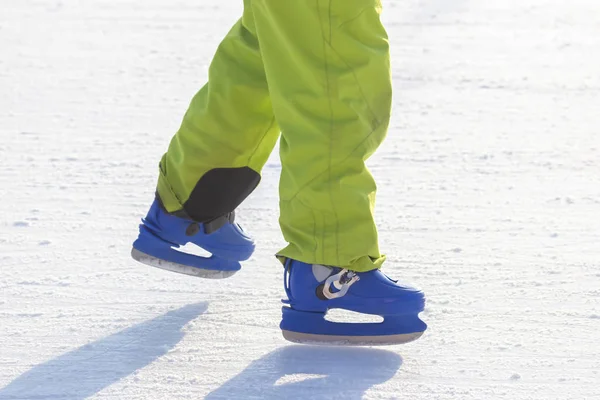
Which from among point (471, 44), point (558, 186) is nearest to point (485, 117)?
point (558, 186)

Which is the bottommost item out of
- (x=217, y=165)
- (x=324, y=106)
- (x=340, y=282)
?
(x=340, y=282)

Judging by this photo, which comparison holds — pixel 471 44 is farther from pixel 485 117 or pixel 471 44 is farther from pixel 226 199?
pixel 226 199

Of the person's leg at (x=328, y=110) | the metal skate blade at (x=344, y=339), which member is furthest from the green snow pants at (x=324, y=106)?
the metal skate blade at (x=344, y=339)

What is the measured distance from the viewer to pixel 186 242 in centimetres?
224

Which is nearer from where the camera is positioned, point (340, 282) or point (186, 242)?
point (340, 282)

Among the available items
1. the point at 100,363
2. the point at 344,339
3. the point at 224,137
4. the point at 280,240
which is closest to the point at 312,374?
the point at 344,339

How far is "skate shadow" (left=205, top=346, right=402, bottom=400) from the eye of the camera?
1877 mm

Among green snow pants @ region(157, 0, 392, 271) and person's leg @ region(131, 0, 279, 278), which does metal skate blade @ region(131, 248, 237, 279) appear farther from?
green snow pants @ region(157, 0, 392, 271)

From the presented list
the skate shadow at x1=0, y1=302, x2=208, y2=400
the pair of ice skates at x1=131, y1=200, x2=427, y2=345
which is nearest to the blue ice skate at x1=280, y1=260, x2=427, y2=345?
the pair of ice skates at x1=131, y1=200, x2=427, y2=345

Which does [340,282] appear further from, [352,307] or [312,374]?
[312,374]

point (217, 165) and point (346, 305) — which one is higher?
point (217, 165)

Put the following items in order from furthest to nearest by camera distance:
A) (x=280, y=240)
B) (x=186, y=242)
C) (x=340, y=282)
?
1. (x=280, y=240)
2. (x=186, y=242)
3. (x=340, y=282)

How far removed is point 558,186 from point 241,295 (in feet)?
3.27

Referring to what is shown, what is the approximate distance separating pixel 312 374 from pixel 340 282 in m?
0.16
